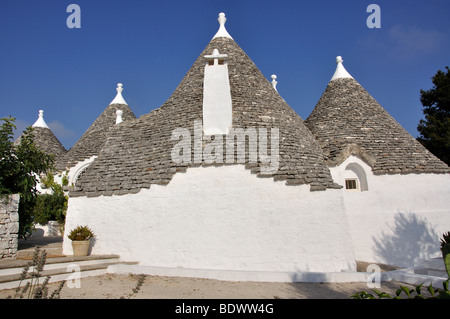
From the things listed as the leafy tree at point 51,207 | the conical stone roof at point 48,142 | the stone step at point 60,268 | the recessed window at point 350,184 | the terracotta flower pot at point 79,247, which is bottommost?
the stone step at point 60,268

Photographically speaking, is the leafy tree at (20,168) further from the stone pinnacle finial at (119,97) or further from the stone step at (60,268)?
the stone pinnacle finial at (119,97)

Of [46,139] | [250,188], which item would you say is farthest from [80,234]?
[46,139]

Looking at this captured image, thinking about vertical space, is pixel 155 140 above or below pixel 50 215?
above

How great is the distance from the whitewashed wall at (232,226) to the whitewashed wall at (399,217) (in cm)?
289

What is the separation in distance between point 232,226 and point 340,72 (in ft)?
35.7

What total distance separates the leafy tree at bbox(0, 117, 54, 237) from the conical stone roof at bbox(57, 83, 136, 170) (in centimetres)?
817

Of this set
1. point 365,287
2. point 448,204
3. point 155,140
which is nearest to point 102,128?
point 155,140

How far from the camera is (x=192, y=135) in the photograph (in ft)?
31.9

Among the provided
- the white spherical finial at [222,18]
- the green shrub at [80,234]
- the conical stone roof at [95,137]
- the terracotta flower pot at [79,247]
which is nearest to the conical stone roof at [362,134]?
the white spherical finial at [222,18]

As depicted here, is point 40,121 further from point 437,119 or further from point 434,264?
point 437,119

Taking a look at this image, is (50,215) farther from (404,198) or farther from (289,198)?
(404,198)

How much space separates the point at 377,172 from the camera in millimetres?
10953

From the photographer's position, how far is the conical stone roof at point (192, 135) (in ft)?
29.6

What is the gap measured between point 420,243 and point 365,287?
5081 millimetres
